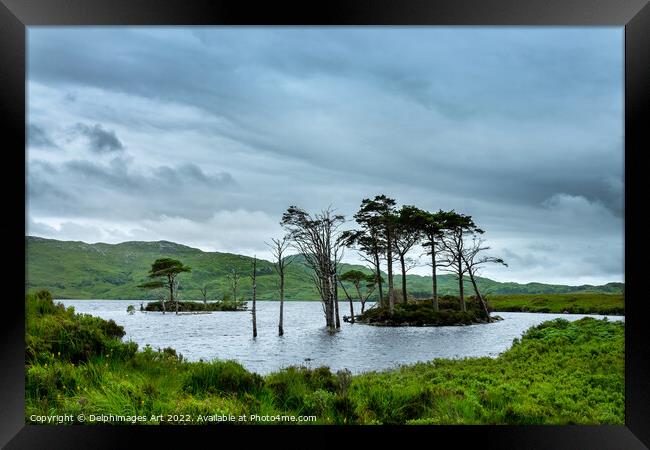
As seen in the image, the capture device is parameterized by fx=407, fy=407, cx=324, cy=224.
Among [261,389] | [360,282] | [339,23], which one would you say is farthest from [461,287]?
[339,23]

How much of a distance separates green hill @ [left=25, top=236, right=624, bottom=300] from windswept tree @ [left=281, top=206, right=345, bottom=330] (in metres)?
0.23

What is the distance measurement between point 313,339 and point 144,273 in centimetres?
351

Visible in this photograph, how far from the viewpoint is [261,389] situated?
3297 mm

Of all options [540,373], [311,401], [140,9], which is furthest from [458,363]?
[140,9]

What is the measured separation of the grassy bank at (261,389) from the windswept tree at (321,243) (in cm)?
188

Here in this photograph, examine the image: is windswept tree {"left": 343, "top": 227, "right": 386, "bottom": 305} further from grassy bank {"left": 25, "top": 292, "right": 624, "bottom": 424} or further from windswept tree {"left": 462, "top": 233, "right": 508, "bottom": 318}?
grassy bank {"left": 25, "top": 292, "right": 624, "bottom": 424}

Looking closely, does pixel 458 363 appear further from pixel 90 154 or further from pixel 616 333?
pixel 90 154

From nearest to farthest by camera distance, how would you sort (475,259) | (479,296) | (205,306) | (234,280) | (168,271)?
(475,259) < (479,296) < (168,271) < (234,280) < (205,306)

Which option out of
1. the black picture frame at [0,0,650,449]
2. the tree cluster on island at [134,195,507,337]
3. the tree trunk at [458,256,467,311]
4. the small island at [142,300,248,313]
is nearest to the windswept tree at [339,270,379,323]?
the tree cluster on island at [134,195,507,337]

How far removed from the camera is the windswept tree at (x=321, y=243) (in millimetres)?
5055

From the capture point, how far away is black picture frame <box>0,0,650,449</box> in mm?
2400

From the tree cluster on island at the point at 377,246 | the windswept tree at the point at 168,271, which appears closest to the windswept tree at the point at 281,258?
the tree cluster on island at the point at 377,246

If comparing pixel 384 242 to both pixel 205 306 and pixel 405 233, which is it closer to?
pixel 405 233

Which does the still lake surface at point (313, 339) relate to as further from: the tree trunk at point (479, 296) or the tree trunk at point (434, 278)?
the tree trunk at point (434, 278)
